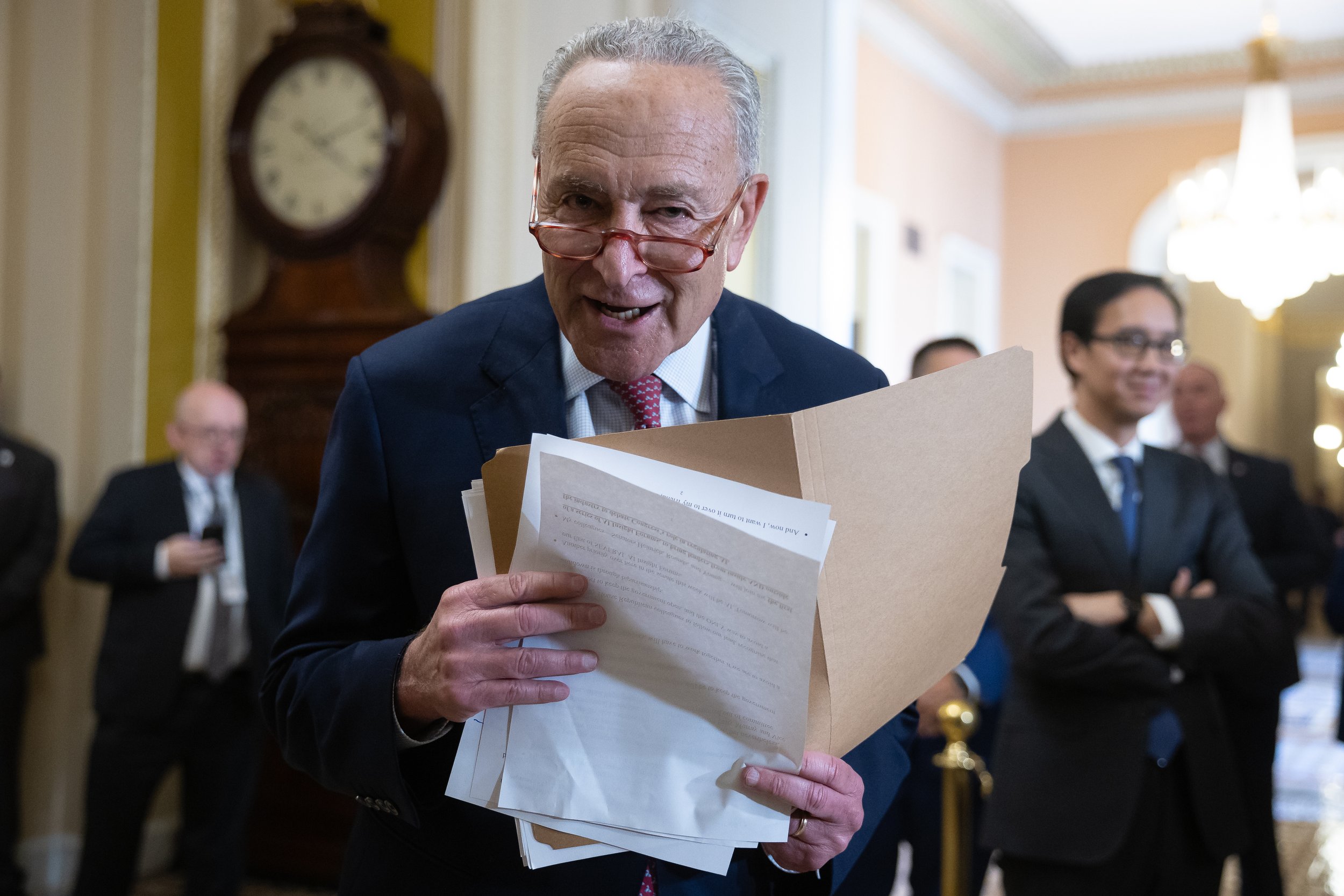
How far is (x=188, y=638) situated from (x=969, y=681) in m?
2.38

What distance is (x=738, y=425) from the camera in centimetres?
94

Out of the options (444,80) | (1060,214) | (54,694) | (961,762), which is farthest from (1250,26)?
(54,694)

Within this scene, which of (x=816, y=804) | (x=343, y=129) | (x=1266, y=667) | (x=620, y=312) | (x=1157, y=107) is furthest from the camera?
(x=1157, y=107)

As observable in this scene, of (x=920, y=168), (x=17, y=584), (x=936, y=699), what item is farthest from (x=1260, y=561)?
(x=920, y=168)

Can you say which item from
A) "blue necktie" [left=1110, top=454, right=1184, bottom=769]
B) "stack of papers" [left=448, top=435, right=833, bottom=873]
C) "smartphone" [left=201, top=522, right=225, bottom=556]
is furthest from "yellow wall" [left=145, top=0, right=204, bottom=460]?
"stack of papers" [left=448, top=435, right=833, bottom=873]

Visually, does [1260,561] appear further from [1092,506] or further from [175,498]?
[175,498]

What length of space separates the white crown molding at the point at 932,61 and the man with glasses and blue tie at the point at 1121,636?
550 cm

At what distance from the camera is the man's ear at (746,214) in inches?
48.6

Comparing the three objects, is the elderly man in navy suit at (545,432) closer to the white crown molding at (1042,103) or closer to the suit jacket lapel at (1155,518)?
the suit jacket lapel at (1155,518)

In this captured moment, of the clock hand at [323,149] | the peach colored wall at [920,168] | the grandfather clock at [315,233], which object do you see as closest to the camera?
the grandfather clock at [315,233]

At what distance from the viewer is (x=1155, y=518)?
7.43 feet

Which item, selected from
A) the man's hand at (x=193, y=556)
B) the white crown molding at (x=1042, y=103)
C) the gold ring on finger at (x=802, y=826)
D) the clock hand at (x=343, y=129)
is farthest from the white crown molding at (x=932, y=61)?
the gold ring on finger at (x=802, y=826)

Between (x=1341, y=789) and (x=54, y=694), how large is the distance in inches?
246

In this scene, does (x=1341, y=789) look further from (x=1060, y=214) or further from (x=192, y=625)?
(x=192, y=625)
